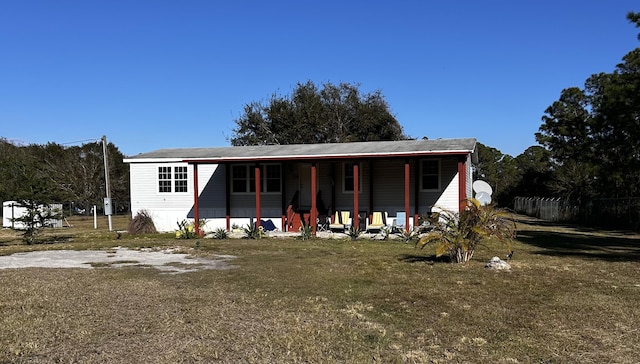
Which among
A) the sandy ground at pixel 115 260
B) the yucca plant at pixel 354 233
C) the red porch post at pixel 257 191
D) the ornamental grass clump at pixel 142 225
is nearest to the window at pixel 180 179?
the ornamental grass clump at pixel 142 225

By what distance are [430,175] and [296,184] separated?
16.7 feet

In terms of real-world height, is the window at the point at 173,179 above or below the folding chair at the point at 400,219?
above

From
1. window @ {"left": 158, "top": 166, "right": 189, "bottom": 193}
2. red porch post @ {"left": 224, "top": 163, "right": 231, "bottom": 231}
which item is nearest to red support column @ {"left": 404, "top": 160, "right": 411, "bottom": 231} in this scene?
red porch post @ {"left": 224, "top": 163, "right": 231, "bottom": 231}

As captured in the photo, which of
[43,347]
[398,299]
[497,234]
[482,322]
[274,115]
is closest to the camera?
[43,347]

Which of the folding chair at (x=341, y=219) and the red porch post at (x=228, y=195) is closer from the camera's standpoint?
the folding chair at (x=341, y=219)

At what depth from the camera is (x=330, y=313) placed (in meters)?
5.84

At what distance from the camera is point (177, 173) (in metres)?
19.9

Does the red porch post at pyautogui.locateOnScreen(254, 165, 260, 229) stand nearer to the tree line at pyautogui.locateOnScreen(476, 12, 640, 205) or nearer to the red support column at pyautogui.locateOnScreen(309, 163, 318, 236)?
the red support column at pyautogui.locateOnScreen(309, 163, 318, 236)

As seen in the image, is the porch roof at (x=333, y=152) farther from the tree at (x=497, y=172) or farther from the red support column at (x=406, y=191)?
the tree at (x=497, y=172)

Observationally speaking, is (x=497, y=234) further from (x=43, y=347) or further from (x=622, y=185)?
(x=622, y=185)

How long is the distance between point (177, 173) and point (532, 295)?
1585cm

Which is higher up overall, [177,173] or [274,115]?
[274,115]

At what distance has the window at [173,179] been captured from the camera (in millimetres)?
19844

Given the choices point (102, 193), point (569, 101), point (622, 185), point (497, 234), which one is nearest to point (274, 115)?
point (102, 193)
